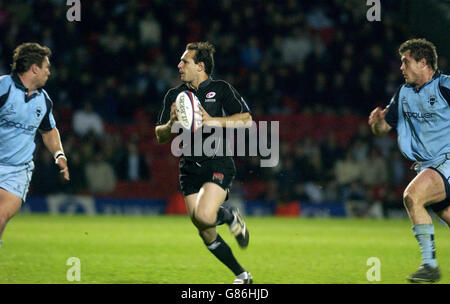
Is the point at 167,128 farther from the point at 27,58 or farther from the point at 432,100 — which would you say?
the point at 432,100

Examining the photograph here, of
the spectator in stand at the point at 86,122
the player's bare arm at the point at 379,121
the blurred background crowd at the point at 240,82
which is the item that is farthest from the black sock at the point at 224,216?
the spectator in stand at the point at 86,122

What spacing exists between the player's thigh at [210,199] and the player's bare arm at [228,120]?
550mm

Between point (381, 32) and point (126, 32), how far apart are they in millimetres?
6989

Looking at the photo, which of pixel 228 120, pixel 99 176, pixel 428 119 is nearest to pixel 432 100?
pixel 428 119

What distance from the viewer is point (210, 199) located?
6.13 meters

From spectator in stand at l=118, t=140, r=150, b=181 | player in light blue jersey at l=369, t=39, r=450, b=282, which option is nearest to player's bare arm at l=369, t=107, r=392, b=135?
player in light blue jersey at l=369, t=39, r=450, b=282

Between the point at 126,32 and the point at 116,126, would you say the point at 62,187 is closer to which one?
the point at 116,126

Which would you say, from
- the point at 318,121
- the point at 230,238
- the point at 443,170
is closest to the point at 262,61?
the point at 318,121

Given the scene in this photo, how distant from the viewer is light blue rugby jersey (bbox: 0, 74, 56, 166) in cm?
609

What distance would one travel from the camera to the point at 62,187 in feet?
52.4

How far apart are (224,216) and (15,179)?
195 centimetres

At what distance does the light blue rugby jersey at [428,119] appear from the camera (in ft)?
20.9

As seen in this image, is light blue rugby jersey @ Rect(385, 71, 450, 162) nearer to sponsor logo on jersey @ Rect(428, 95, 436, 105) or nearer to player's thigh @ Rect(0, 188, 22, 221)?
sponsor logo on jersey @ Rect(428, 95, 436, 105)

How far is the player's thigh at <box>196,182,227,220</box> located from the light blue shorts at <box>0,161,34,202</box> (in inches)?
61.9
